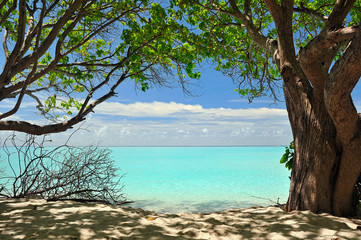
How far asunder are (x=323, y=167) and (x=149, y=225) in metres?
2.98

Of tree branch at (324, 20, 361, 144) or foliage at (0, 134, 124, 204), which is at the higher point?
tree branch at (324, 20, 361, 144)

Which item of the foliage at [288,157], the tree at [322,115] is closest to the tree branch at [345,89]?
the tree at [322,115]

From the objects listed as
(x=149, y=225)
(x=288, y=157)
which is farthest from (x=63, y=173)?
(x=288, y=157)

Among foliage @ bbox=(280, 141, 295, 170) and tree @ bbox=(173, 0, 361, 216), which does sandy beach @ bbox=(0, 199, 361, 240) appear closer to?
tree @ bbox=(173, 0, 361, 216)

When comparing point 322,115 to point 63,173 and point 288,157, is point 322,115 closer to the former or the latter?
point 288,157

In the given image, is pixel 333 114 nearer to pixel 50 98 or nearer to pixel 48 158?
pixel 48 158

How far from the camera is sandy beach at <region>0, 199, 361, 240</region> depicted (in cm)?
331

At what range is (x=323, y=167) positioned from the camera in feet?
14.3

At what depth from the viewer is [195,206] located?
10492 mm

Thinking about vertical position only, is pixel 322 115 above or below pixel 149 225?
above

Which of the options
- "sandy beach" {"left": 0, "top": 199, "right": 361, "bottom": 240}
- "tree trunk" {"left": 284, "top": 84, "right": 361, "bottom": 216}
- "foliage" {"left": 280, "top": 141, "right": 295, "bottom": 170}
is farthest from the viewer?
"foliage" {"left": 280, "top": 141, "right": 295, "bottom": 170}

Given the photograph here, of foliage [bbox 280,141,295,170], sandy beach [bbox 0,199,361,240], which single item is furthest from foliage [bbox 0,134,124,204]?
foliage [bbox 280,141,295,170]

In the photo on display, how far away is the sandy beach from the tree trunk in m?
0.38

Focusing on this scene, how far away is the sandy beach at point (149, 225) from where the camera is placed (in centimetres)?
331
